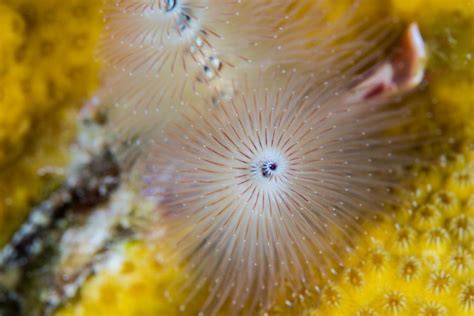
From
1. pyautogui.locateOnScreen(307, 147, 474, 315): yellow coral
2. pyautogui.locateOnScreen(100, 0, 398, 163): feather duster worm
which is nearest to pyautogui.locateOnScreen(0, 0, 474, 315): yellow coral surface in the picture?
pyautogui.locateOnScreen(307, 147, 474, 315): yellow coral

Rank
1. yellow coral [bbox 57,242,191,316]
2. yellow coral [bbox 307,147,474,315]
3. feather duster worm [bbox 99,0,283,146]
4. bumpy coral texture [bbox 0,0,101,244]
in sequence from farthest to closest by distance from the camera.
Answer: bumpy coral texture [bbox 0,0,101,244]
yellow coral [bbox 57,242,191,316]
feather duster worm [bbox 99,0,283,146]
yellow coral [bbox 307,147,474,315]

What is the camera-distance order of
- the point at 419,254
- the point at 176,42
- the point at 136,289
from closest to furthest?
the point at 419,254
the point at 176,42
the point at 136,289

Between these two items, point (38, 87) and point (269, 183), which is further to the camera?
point (38, 87)

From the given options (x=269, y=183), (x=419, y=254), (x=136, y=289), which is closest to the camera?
(x=269, y=183)

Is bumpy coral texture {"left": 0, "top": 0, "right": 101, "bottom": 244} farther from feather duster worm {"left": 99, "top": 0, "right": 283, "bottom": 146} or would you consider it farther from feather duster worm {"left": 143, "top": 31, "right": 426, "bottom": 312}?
feather duster worm {"left": 143, "top": 31, "right": 426, "bottom": 312}

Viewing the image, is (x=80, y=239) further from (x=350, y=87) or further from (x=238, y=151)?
(x=350, y=87)

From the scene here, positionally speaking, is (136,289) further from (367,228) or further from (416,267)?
(416,267)

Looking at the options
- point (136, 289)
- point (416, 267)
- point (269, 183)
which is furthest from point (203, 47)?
point (416, 267)
